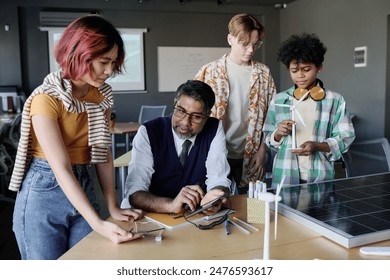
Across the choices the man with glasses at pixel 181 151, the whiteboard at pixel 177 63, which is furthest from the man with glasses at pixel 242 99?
the whiteboard at pixel 177 63

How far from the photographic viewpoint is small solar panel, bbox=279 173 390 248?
110cm

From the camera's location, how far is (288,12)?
7695 millimetres

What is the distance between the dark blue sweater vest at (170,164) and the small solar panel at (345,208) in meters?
0.37

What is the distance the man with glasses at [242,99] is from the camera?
83.3 inches

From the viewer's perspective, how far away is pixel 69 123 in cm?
126

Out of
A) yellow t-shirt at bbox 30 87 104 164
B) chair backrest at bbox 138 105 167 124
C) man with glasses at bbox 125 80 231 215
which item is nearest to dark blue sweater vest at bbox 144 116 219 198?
man with glasses at bbox 125 80 231 215

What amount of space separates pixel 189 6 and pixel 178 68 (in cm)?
118

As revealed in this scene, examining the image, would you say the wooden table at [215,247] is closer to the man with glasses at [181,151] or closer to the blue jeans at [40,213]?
the blue jeans at [40,213]

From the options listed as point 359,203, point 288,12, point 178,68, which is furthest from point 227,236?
point 288,12

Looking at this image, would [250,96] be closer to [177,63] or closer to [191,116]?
[191,116]

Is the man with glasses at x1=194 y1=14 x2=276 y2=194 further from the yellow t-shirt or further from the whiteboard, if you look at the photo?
the whiteboard

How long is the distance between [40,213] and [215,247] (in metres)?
0.59

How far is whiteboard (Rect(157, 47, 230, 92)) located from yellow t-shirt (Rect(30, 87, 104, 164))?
6.21 metres
